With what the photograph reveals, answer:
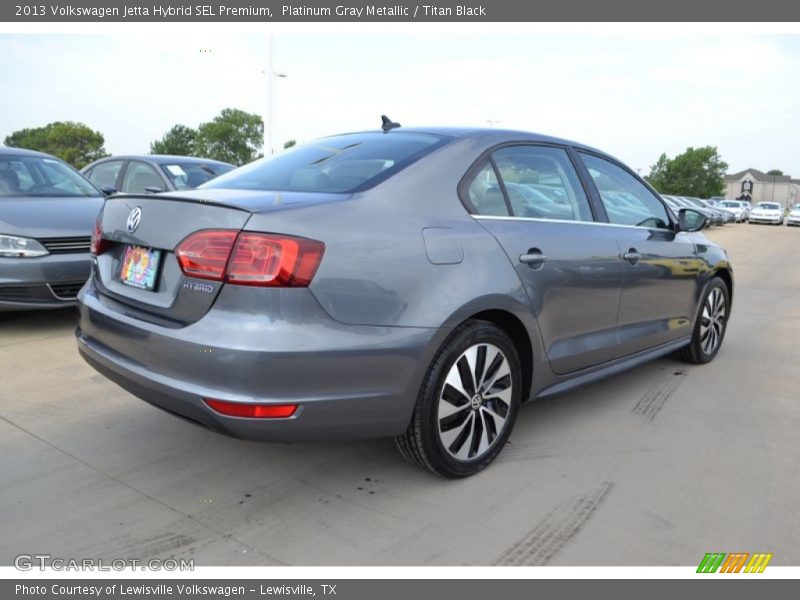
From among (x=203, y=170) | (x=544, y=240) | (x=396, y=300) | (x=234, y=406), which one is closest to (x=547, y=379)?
(x=544, y=240)

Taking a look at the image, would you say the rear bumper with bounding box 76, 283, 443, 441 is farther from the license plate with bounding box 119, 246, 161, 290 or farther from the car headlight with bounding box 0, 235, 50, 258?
the car headlight with bounding box 0, 235, 50, 258

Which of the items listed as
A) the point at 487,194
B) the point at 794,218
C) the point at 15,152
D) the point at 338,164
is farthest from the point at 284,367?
the point at 794,218

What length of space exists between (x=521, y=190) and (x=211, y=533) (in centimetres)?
207

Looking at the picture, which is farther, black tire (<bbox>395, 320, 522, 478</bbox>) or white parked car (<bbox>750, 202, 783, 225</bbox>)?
white parked car (<bbox>750, 202, 783, 225</bbox>)

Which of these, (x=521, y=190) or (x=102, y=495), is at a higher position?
(x=521, y=190)

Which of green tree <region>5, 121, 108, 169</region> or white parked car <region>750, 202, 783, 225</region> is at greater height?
green tree <region>5, 121, 108, 169</region>

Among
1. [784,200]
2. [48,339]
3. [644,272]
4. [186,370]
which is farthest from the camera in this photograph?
[784,200]

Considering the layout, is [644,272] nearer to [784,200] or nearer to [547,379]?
[547,379]

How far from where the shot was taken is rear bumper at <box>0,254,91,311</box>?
16.3ft

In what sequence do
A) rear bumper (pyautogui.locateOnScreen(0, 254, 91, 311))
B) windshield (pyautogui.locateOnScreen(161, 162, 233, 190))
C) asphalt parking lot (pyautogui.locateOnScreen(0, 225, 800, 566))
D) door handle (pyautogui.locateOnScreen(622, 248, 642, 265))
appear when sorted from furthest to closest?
1. windshield (pyautogui.locateOnScreen(161, 162, 233, 190))
2. rear bumper (pyautogui.locateOnScreen(0, 254, 91, 311))
3. door handle (pyautogui.locateOnScreen(622, 248, 642, 265))
4. asphalt parking lot (pyautogui.locateOnScreen(0, 225, 800, 566))

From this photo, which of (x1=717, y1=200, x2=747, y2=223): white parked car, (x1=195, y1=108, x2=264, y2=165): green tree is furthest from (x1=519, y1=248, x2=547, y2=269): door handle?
(x1=195, y1=108, x2=264, y2=165): green tree

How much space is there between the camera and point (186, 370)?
7.81ft

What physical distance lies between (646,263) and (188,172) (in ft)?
20.0

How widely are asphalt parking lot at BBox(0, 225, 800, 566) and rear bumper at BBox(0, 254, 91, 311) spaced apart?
1.07 metres
